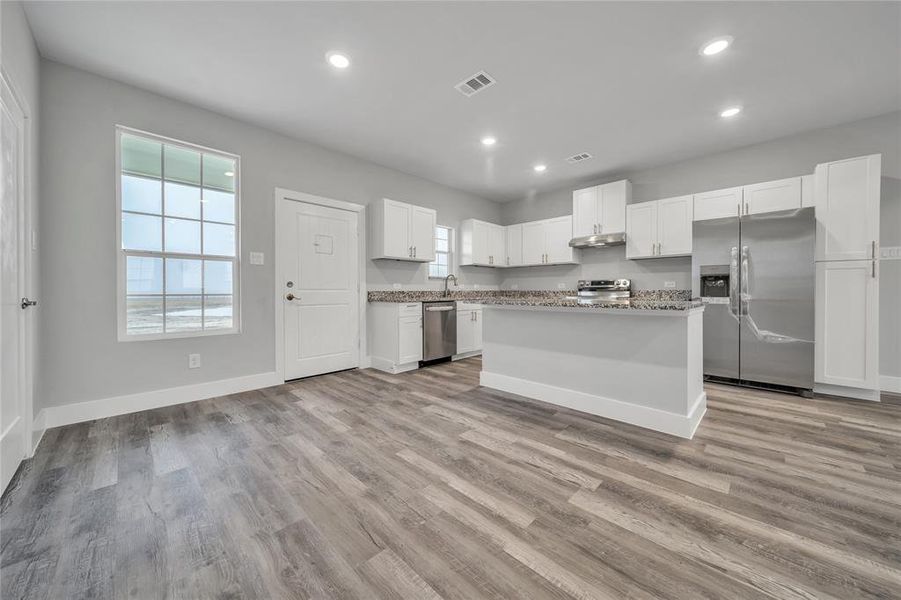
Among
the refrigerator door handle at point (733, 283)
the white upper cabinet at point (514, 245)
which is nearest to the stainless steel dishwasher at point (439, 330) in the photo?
the white upper cabinet at point (514, 245)

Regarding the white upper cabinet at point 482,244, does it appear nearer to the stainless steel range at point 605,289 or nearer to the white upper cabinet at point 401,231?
the white upper cabinet at point 401,231

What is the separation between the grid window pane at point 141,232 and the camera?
2.80 m

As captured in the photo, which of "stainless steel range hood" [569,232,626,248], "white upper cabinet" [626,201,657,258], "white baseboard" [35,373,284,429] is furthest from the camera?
"stainless steel range hood" [569,232,626,248]

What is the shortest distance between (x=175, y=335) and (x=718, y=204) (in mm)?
5853

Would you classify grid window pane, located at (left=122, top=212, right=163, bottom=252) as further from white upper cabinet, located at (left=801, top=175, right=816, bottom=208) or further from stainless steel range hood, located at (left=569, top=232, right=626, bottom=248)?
white upper cabinet, located at (left=801, top=175, right=816, bottom=208)

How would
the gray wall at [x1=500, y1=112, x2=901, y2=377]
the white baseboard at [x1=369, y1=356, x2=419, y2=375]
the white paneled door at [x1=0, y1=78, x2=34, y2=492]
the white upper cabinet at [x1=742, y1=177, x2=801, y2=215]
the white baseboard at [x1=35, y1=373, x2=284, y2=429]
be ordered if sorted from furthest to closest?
the white baseboard at [x1=369, y1=356, x2=419, y2=375], the white upper cabinet at [x1=742, y1=177, x2=801, y2=215], the gray wall at [x1=500, y1=112, x2=901, y2=377], the white baseboard at [x1=35, y1=373, x2=284, y2=429], the white paneled door at [x1=0, y1=78, x2=34, y2=492]

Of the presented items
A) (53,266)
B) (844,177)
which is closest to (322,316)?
(53,266)

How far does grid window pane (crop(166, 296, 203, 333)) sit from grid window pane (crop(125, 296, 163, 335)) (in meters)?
0.06

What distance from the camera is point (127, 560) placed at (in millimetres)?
1236

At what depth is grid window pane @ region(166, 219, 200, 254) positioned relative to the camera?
118 inches

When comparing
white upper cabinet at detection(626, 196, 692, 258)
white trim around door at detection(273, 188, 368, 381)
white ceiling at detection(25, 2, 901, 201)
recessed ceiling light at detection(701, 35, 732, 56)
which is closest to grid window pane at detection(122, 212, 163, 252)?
white trim around door at detection(273, 188, 368, 381)

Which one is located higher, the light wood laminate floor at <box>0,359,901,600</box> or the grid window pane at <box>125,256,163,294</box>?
the grid window pane at <box>125,256,163,294</box>

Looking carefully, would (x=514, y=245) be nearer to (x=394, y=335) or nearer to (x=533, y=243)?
(x=533, y=243)

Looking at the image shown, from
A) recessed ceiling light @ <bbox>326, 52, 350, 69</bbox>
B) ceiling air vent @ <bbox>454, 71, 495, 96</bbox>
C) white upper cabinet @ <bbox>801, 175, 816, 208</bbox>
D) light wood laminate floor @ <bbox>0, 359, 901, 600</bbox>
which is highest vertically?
ceiling air vent @ <bbox>454, 71, 495, 96</bbox>
